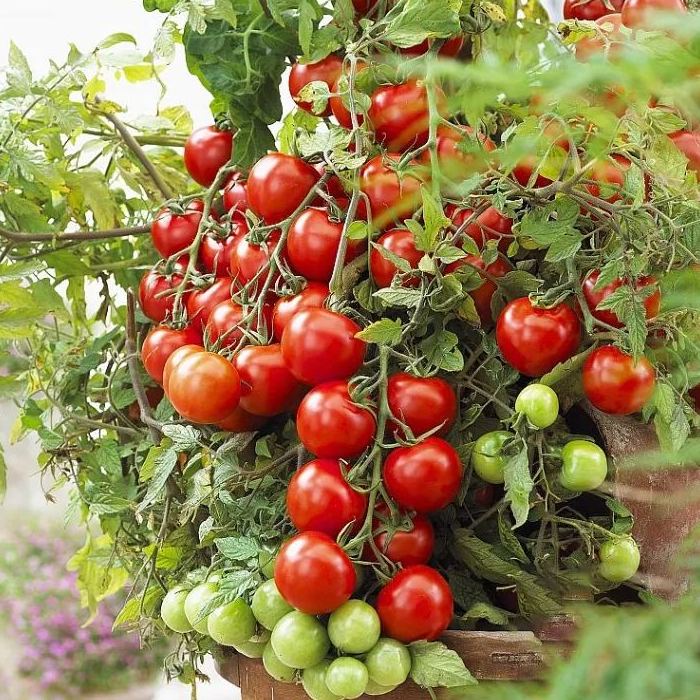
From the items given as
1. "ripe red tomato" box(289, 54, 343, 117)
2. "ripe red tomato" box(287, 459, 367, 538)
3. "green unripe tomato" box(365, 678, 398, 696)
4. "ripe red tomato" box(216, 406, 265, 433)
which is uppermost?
"ripe red tomato" box(289, 54, 343, 117)

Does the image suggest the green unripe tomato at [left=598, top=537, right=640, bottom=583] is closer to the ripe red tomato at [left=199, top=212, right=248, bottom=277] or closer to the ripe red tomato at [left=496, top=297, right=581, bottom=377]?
the ripe red tomato at [left=496, top=297, right=581, bottom=377]

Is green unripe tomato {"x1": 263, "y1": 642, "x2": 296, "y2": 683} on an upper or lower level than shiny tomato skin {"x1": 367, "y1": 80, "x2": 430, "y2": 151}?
lower

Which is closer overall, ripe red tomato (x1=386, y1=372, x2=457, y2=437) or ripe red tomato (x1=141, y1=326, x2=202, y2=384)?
ripe red tomato (x1=386, y1=372, x2=457, y2=437)

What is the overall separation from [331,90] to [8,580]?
2.20 m

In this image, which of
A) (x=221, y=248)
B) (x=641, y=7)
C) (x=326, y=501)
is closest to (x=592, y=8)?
(x=641, y=7)

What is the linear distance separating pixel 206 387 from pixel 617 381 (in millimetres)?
214

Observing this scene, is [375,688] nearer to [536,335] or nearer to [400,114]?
[536,335]

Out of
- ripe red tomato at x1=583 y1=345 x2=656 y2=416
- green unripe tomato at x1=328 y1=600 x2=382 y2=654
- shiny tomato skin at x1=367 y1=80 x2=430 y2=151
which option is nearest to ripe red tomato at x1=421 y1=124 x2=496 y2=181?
shiny tomato skin at x1=367 y1=80 x2=430 y2=151

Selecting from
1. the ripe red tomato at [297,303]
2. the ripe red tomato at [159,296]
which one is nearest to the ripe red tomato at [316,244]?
the ripe red tomato at [297,303]

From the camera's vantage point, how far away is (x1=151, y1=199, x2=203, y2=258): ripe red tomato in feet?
2.07

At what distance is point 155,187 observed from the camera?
0.79 m

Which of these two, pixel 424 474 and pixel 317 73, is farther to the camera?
pixel 317 73

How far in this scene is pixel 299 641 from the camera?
0.43m

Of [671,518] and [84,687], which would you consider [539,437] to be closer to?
[671,518]
